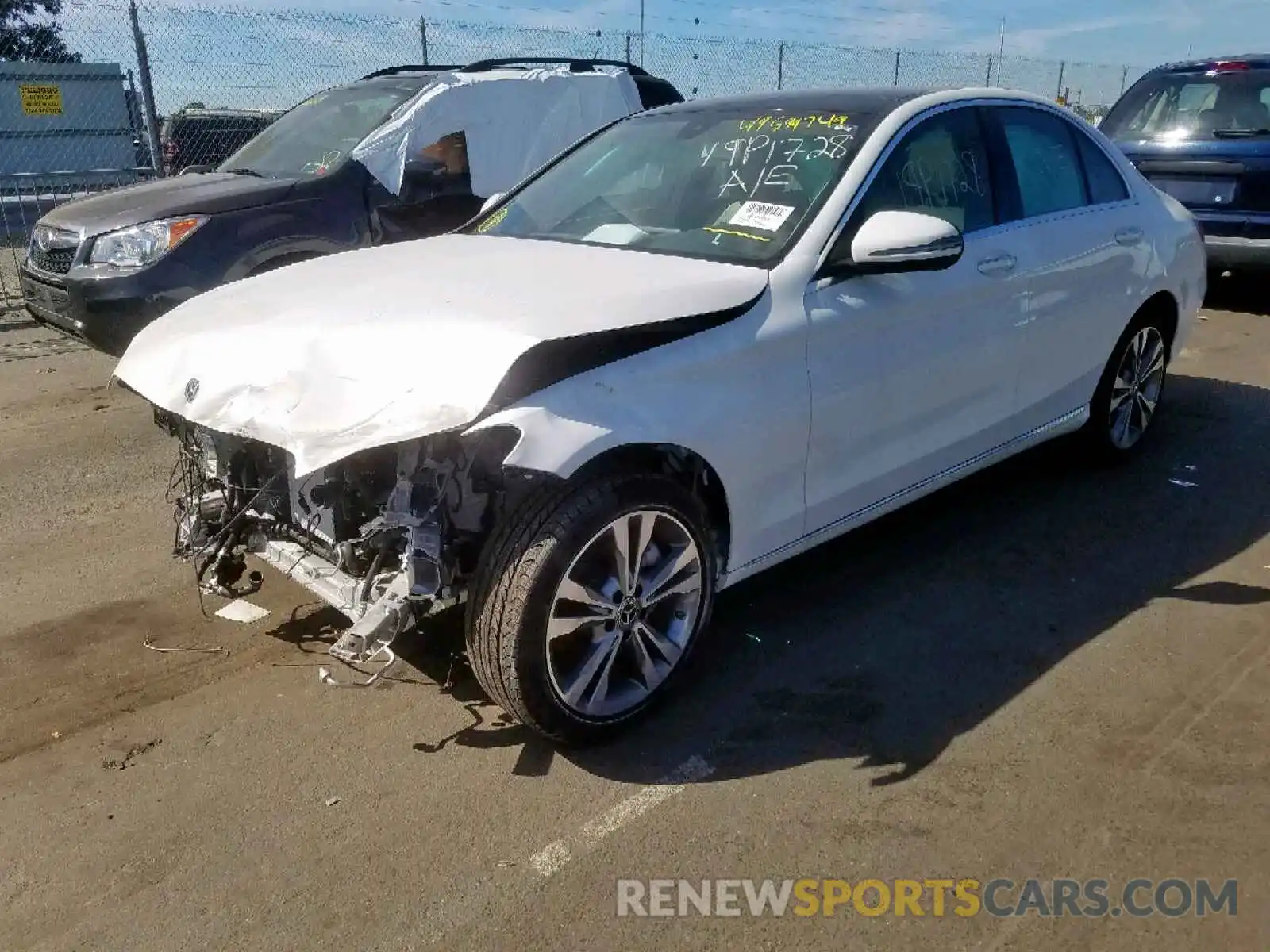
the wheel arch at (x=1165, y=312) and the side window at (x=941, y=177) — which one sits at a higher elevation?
the side window at (x=941, y=177)

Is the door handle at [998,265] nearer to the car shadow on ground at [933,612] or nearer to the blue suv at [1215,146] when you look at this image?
the car shadow on ground at [933,612]

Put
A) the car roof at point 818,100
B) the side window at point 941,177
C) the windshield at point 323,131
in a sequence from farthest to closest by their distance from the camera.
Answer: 1. the windshield at point 323,131
2. the car roof at point 818,100
3. the side window at point 941,177

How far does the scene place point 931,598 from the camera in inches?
155

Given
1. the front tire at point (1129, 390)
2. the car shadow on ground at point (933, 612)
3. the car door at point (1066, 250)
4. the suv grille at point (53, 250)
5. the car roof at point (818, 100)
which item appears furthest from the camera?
the suv grille at point (53, 250)

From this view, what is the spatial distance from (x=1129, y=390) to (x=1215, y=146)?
4.50 m

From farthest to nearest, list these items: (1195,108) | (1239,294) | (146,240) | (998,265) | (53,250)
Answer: (1239,294) < (1195,108) < (53,250) < (146,240) < (998,265)

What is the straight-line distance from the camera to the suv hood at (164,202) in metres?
6.18

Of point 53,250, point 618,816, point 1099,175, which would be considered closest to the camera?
point 618,816

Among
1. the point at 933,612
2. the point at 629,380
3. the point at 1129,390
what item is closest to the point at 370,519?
the point at 629,380

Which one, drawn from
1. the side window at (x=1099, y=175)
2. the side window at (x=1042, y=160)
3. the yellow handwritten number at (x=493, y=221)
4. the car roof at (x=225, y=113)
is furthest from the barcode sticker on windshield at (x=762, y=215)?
the car roof at (x=225, y=113)

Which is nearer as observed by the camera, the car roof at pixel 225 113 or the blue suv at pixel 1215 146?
the blue suv at pixel 1215 146

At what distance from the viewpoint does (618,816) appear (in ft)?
9.18

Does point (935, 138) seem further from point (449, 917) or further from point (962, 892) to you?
point (449, 917)

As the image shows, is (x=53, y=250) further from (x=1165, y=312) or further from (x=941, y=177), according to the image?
(x=1165, y=312)
